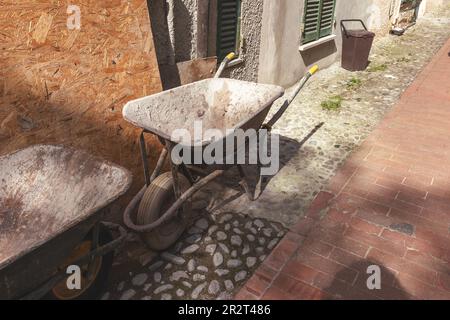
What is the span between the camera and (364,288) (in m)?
3.07

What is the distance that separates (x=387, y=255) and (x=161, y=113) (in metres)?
2.45

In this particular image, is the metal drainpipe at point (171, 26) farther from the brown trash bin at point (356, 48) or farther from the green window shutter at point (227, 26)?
the brown trash bin at point (356, 48)

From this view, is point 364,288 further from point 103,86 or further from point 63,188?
point 103,86

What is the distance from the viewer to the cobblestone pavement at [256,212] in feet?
10.6

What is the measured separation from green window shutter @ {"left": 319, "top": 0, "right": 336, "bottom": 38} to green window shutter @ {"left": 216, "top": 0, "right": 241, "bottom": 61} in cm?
311

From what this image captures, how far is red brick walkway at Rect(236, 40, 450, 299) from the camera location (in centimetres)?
311

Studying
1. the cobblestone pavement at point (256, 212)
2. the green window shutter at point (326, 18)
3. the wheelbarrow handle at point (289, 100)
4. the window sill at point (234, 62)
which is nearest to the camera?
the cobblestone pavement at point (256, 212)

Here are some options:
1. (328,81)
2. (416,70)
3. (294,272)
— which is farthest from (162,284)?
(416,70)

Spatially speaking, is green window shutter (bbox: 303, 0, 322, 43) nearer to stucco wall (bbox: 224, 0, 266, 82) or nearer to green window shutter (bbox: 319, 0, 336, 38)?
green window shutter (bbox: 319, 0, 336, 38)

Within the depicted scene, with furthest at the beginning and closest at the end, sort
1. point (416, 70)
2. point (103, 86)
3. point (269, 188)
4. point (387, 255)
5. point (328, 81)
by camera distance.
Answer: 1. point (416, 70)
2. point (328, 81)
3. point (269, 188)
4. point (103, 86)
5. point (387, 255)

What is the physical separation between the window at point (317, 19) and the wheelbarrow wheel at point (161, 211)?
533 centimetres

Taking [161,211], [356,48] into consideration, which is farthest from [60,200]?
[356,48]

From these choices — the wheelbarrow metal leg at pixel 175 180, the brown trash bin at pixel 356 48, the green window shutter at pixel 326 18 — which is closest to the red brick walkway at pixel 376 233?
the wheelbarrow metal leg at pixel 175 180

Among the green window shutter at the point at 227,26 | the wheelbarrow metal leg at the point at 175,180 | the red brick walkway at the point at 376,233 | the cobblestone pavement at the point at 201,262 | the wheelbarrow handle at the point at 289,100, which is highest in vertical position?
the green window shutter at the point at 227,26
